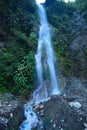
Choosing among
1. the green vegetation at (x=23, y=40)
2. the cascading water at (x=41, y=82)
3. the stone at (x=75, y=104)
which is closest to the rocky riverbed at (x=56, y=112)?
the stone at (x=75, y=104)

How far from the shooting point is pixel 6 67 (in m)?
11.4

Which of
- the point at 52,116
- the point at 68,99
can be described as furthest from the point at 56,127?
the point at 68,99

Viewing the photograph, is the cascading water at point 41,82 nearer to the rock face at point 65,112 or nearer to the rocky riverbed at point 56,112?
the rocky riverbed at point 56,112

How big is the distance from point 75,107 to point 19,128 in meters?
1.97

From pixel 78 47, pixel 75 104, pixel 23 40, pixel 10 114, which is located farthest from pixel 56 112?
pixel 78 47

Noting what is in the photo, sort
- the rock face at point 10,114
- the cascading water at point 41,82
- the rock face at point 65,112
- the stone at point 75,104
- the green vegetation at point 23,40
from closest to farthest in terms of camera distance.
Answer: the rock face at point 65,112 → the rock face at point 10,114 → the stone at point 75,104 → the cascading water at point 41,82 → the green vegetation at point 23,40

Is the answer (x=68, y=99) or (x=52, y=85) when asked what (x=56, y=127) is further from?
(x=52, y=85)

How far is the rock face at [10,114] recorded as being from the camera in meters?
8.03

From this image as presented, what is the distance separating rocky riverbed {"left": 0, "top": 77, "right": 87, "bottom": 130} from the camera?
7.59 meters

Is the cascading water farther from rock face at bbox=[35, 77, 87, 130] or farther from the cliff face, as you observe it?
the cliff face

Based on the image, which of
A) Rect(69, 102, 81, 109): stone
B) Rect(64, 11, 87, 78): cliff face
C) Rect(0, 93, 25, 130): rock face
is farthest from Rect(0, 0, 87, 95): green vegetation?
Rect(69, 102, 81, 109): stone

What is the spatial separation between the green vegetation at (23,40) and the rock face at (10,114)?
156cm

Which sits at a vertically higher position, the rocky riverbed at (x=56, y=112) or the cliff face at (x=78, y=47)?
the cliff face at (x=78, y=47)

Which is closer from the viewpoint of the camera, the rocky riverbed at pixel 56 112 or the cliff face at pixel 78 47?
the rocky riverbed at pixel 56 112
